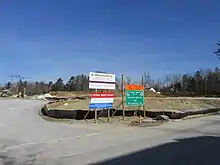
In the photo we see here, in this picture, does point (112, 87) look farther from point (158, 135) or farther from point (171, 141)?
point (171, 141)

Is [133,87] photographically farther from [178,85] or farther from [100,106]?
[178,85]

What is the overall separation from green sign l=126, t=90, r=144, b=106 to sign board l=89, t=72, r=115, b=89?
4.54 feet

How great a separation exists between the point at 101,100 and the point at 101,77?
1.51 m

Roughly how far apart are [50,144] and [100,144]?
197 cm

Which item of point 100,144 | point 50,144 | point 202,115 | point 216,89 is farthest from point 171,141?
point 216,89

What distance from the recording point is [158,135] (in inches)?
584

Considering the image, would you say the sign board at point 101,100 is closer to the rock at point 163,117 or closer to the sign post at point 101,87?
the sign post at point 101,87

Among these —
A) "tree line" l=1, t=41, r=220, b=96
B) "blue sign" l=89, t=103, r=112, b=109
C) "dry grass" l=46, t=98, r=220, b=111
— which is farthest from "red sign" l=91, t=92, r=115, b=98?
"tree line" l=1, t=41, r=220, b=96

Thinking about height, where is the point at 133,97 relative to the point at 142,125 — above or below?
above

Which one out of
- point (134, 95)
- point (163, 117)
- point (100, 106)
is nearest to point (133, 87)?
point (134, 95)

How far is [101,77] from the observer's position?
21906mm

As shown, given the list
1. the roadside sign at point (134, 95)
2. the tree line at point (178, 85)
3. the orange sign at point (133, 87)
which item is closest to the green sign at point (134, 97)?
the roadside sign at point (134, 95)

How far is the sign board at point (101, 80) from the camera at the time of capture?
21453 mm

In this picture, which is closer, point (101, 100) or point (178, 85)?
point (101, 100)
